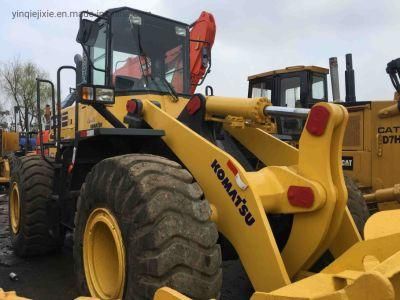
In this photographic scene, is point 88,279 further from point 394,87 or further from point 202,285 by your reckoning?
point 394,87

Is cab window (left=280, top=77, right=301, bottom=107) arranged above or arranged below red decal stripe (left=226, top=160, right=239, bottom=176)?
above

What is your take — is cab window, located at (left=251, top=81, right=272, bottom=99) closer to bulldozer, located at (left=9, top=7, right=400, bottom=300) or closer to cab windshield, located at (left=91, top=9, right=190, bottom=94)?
cab windshield, located at (left=91, top=9, right=190, bottom=94)

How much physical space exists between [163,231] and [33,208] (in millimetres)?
3223

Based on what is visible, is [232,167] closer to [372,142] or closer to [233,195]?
[233,195]

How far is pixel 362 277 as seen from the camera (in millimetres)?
1815

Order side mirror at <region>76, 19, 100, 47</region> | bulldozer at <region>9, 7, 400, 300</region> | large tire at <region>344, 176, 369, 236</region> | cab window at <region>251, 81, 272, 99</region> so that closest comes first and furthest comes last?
bulldozer at <region>9, 7, 400, 300</region> < large tire at <region>344, 176, 369, 236</region> < side mirror at <region>76, 19, 100, 47</region> < cab window at <region>251, 81, 272, 99</region>

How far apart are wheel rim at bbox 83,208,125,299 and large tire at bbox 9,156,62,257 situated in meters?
2.20

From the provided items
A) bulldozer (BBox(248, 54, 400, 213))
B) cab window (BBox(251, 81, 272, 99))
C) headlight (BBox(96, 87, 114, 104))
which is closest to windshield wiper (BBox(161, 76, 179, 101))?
headlight (BBox(96, 87, 114, 104))

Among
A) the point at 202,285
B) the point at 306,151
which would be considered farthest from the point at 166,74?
the point at 202,285

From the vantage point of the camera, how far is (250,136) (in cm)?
420

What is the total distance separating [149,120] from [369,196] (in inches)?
128

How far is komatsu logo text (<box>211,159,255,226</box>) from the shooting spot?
2.87 m

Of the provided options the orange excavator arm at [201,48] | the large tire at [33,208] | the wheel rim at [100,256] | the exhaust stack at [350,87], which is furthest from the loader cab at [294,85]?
the wheel rim at [100,256]

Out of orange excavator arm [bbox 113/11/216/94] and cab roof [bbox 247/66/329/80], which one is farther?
cab roof [bbox 247/66/329/80]
